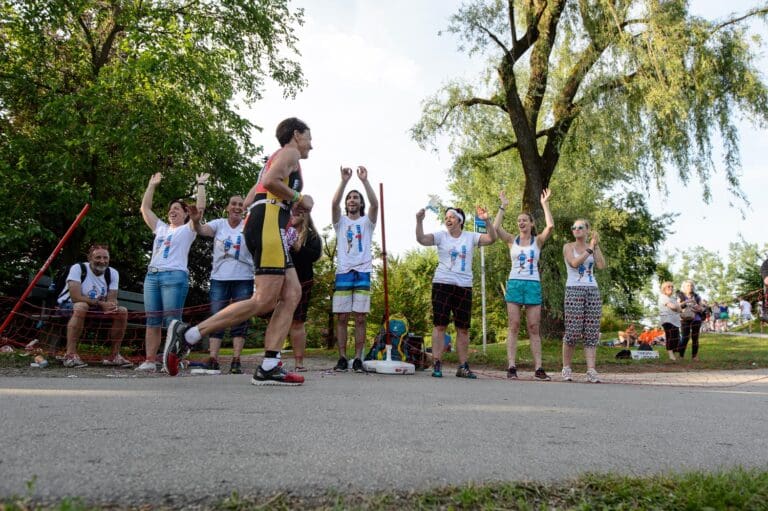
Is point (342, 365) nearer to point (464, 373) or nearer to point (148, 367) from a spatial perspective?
point (464, 373)

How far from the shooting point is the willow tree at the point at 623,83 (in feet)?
48.5

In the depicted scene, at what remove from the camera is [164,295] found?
7211mm

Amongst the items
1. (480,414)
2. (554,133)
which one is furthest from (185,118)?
(480,414)

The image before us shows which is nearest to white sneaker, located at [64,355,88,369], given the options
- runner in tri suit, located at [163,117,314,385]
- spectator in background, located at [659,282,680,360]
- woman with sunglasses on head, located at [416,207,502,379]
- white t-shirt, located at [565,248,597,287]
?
runner in tri suit, located at [163,117,314,385]

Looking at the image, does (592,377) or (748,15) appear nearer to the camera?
(592,377)

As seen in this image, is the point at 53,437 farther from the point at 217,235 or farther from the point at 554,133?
the point at 554,133

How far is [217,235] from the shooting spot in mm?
7449

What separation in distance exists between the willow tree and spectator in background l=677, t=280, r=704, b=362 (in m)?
3.25

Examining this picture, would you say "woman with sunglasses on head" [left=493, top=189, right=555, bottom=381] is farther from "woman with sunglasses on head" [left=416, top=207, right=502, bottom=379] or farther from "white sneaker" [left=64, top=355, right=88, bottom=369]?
"white sneaker" [left=64, top=355, right=88, bottom=369]

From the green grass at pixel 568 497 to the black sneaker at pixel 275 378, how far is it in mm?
3232

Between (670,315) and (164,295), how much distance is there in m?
10.7

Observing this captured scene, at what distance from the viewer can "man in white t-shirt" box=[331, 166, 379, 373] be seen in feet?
25.7

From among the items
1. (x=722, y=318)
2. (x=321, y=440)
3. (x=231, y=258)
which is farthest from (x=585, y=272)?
(x=722, y=318)

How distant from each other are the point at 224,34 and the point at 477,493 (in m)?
15.7
